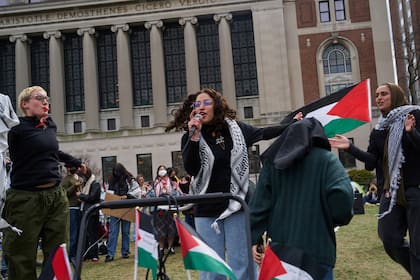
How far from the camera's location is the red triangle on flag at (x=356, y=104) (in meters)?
4.34

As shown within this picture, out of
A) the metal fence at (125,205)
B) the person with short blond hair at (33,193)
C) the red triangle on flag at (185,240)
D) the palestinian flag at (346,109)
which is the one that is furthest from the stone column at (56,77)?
the red triangle on flag at (185,240)

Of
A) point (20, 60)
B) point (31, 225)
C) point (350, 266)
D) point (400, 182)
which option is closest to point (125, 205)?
point (31, 225)

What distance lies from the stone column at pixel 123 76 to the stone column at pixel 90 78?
2860mm

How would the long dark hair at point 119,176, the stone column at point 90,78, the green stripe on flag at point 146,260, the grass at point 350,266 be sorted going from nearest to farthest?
1. the green stripe on flag at point 146,260
2. the grass at point 350,266
3. the long dark hair at point 119,176
4. the stone column at point 90,78

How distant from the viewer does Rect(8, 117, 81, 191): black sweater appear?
4605 mm

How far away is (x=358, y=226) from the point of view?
12.7 metres

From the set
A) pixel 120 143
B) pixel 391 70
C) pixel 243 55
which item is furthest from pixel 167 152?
pixel 391 70

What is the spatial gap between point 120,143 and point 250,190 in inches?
1722

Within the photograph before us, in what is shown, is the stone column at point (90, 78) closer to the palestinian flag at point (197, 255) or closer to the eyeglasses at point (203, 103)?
the eyeglasses at point (203, 103)

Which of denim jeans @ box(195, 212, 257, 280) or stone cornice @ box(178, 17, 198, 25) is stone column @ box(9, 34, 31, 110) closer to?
stone cornice @ box(178, 17, 198, 25)

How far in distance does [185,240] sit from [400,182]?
3155 mm

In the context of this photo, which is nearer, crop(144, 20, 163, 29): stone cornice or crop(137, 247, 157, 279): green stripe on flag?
crop(137, 247, 157, 279): green stripe on flag

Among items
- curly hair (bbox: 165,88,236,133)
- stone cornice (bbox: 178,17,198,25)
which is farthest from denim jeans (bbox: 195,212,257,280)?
stone cornice (bbox: 178,17,198,25)

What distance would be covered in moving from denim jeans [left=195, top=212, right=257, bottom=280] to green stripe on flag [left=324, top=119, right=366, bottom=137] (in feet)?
4.97
